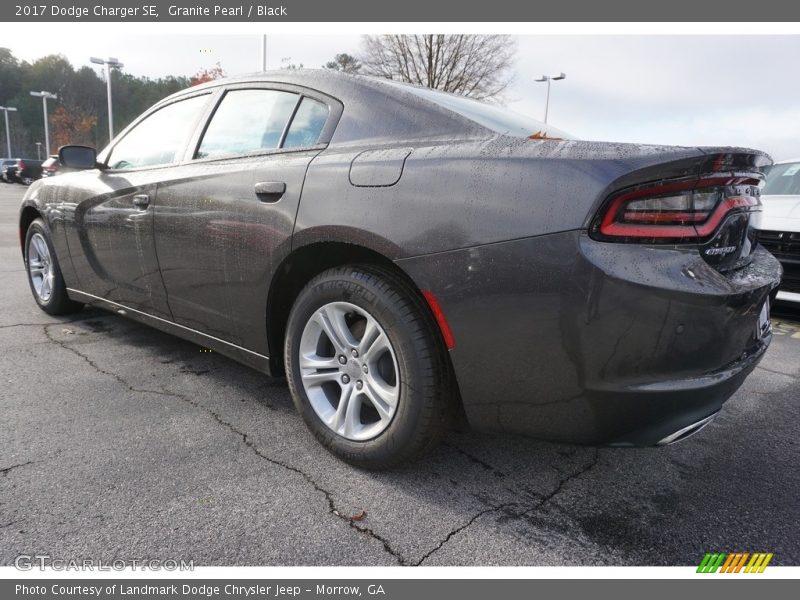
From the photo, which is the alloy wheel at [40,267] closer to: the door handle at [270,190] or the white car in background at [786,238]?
the door handle at [270,190]

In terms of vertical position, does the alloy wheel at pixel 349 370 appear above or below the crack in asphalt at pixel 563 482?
above

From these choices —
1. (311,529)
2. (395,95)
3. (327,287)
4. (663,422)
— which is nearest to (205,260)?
(327,287)

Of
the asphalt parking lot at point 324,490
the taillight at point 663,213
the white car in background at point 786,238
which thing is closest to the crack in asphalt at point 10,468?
the asphalt parking lot at point 324,490

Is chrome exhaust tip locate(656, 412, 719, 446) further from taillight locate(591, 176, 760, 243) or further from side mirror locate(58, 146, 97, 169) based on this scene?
side mirror locate(58, 146, 97, 169)

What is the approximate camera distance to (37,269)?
14.0ft

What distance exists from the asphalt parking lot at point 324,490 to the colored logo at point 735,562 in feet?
0.09

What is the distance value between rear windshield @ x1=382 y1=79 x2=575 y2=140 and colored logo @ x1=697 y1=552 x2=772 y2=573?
58.6 inches

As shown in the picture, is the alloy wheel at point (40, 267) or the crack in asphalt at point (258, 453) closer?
the crack in asphalt at point (258, 453)

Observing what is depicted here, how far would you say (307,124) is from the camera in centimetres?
232

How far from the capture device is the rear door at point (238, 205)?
2240mm

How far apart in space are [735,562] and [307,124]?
2247 millimetres

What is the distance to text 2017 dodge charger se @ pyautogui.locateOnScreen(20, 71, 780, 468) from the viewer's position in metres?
1.55

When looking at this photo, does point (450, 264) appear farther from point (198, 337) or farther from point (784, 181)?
point (784, 181)

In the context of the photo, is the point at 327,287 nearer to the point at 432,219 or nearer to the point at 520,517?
the point at 432,219
